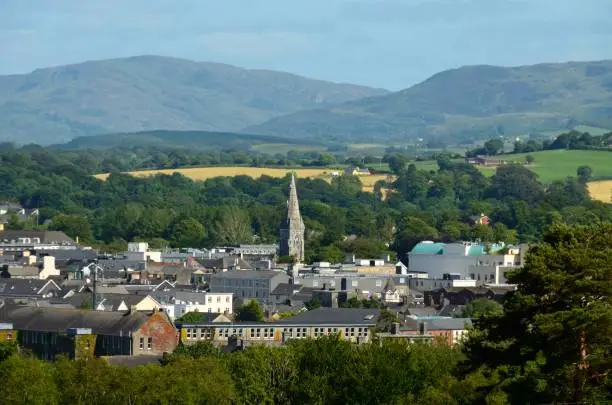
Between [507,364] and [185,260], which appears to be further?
[185,260]

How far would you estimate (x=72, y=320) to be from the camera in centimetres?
7825

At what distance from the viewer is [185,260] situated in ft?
455

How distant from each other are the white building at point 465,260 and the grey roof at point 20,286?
31.9 metres

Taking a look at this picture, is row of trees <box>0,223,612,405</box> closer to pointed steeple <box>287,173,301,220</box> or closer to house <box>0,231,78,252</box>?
house <box>0,231,78,252</box>

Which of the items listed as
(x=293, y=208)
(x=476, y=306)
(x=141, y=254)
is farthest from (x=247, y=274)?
(x=293, y=208)

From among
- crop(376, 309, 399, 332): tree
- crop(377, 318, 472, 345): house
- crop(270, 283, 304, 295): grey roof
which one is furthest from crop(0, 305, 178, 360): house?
crop(270, 283, 304, 295): grey roof

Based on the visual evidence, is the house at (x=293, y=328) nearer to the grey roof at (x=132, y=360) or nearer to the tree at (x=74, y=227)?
the grey roof at (x=132, y=360)

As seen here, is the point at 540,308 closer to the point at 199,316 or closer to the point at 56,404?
the point at 56,404

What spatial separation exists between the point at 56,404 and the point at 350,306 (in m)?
51.8

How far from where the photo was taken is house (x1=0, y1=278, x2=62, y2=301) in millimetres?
102125

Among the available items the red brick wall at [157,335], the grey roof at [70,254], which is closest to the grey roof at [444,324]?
the red brick wall at [157,335]

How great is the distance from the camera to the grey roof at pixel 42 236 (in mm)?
153500

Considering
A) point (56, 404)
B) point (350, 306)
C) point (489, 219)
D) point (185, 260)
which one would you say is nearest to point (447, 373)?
point (56, 404)

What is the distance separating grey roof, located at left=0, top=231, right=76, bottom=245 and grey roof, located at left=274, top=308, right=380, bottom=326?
2514 inches
